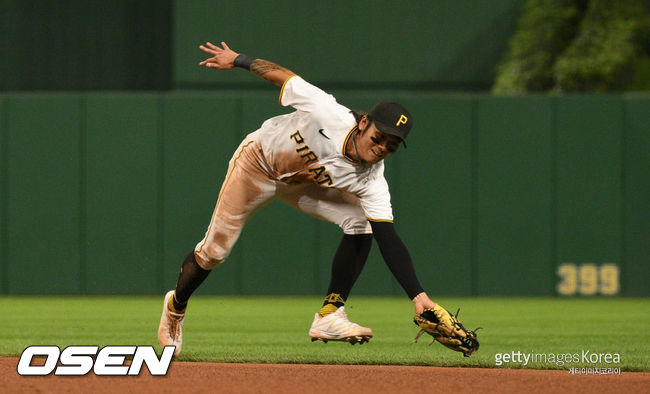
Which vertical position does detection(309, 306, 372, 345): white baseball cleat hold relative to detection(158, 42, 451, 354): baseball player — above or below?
below

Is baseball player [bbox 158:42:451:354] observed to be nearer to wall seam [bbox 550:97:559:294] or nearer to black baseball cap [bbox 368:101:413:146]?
black baseball cap [bbox 368:101:413:146]

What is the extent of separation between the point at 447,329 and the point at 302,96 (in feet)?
5.17

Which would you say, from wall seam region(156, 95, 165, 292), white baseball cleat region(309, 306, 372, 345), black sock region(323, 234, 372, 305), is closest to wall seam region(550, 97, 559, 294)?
wall seam region(156, 95, 165, 292)

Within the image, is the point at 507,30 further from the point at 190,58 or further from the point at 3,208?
the point at 3,208

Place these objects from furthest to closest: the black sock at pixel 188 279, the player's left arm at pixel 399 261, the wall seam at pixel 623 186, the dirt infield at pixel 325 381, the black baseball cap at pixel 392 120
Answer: the wall seam at pixel 623 186, the black sock at pixel 188 279, the player's left arm at pixel 399 261, the black baseball cap at pixel 392 120, the dirt infield at pixel 325 381

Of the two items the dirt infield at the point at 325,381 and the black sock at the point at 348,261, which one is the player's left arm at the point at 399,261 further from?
the black sock at the point at 348,261

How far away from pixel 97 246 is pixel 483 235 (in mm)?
4114

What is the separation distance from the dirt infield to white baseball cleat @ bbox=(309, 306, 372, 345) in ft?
0.95

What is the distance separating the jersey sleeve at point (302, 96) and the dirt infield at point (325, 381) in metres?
1.52

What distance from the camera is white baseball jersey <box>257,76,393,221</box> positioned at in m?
5.71

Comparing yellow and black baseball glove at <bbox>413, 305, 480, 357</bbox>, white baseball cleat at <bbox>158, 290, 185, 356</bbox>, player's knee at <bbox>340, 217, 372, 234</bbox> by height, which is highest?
player's knee at <bbox>340, 217, 372, 234</bbox>

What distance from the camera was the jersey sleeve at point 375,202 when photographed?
5695 millimetres

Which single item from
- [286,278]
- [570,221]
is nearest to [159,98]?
[286,278]

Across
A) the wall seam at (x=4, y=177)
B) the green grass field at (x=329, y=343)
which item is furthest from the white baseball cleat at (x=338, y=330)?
the wall seam at (x=4, y=177)
